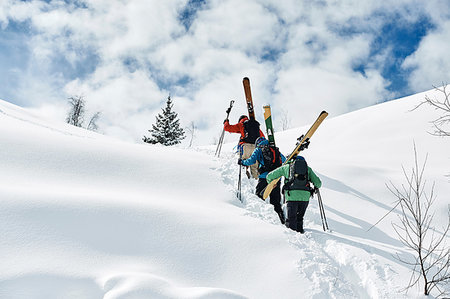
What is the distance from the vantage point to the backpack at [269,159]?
6848 millimetres

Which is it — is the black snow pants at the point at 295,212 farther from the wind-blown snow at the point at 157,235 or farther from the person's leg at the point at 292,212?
the wind-blown snow at the point at 157,235

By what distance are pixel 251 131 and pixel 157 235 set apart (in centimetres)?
557

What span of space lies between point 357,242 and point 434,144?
11.3 meters

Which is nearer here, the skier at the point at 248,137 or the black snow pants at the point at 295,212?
the black snow pants at the point at 295,212

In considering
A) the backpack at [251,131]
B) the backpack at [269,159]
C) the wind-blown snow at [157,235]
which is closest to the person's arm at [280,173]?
the backpack at [269,159]

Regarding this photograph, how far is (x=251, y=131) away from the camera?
872cm

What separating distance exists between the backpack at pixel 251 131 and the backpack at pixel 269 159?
5.86ft

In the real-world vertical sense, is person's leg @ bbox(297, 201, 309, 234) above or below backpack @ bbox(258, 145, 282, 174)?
below

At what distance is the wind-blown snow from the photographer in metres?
2.80

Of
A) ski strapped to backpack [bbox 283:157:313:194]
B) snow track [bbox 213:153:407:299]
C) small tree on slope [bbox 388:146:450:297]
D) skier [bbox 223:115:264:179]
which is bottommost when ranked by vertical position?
snow track [bbox 213:153:407:299]

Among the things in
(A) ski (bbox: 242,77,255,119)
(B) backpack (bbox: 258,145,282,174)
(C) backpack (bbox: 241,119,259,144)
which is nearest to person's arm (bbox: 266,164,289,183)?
(B) backpack (bbox: 258,145,282,174)

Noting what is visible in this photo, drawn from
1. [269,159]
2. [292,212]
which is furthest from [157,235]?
[269,159]

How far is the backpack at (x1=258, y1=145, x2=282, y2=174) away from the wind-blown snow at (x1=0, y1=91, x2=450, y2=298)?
0.80 meters

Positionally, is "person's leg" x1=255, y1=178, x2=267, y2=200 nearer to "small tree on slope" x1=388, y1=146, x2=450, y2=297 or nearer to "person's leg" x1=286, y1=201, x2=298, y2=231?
"person's leg" x1=286, y1=201, x2=298, y2=231
